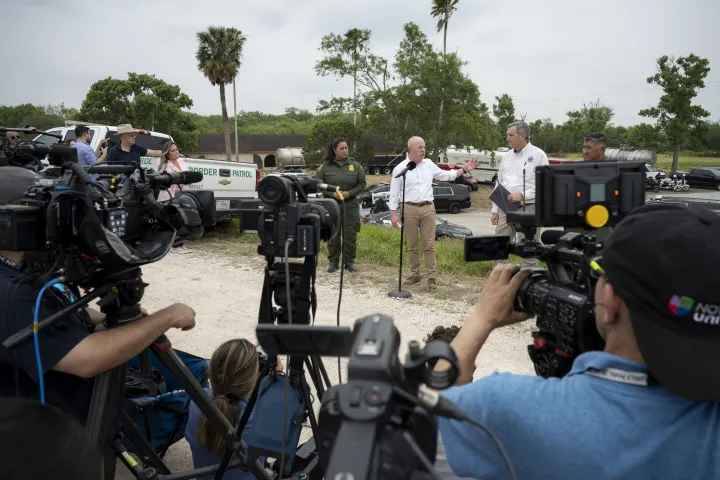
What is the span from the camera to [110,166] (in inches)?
89.4

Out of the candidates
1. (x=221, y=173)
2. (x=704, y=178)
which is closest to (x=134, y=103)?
(x=221, y=173)

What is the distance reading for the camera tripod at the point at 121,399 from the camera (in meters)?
2.21

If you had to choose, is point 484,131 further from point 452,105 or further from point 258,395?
point 258,395

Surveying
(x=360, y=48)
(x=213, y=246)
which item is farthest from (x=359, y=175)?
Answer: (x=360, y=48)

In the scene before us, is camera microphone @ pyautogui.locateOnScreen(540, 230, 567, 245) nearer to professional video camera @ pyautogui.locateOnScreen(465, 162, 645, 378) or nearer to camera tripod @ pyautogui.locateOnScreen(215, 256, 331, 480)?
professional video camera @ pyautogui.locateOnScreen(465, 162, 645, 378)

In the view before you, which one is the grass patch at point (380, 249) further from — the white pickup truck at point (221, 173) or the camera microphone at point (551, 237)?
the camera microphone at point (551, 237)

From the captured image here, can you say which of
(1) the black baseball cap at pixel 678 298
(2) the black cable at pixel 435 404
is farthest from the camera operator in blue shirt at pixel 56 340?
(1) the black baseball cap at pixel 678 298

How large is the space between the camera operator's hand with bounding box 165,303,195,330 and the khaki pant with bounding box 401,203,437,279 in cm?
468

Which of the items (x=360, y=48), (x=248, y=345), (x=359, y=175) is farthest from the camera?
(x=360, y=48)

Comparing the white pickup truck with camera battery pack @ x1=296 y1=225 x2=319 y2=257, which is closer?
camera battery pack @ x1=296 y1=225 x2=319 y2=257

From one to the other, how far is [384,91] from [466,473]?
126 ft

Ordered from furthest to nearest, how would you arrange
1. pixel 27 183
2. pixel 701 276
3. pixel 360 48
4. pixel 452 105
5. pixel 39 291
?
pixel 360 48 → pixel 452 105 → pixel 27 183 → pixel 39 291 → pixel 701 276

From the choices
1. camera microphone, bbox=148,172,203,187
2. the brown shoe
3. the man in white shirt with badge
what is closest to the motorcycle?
the man in white shirt with badge

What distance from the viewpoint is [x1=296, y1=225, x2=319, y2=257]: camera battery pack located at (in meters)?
2.52
